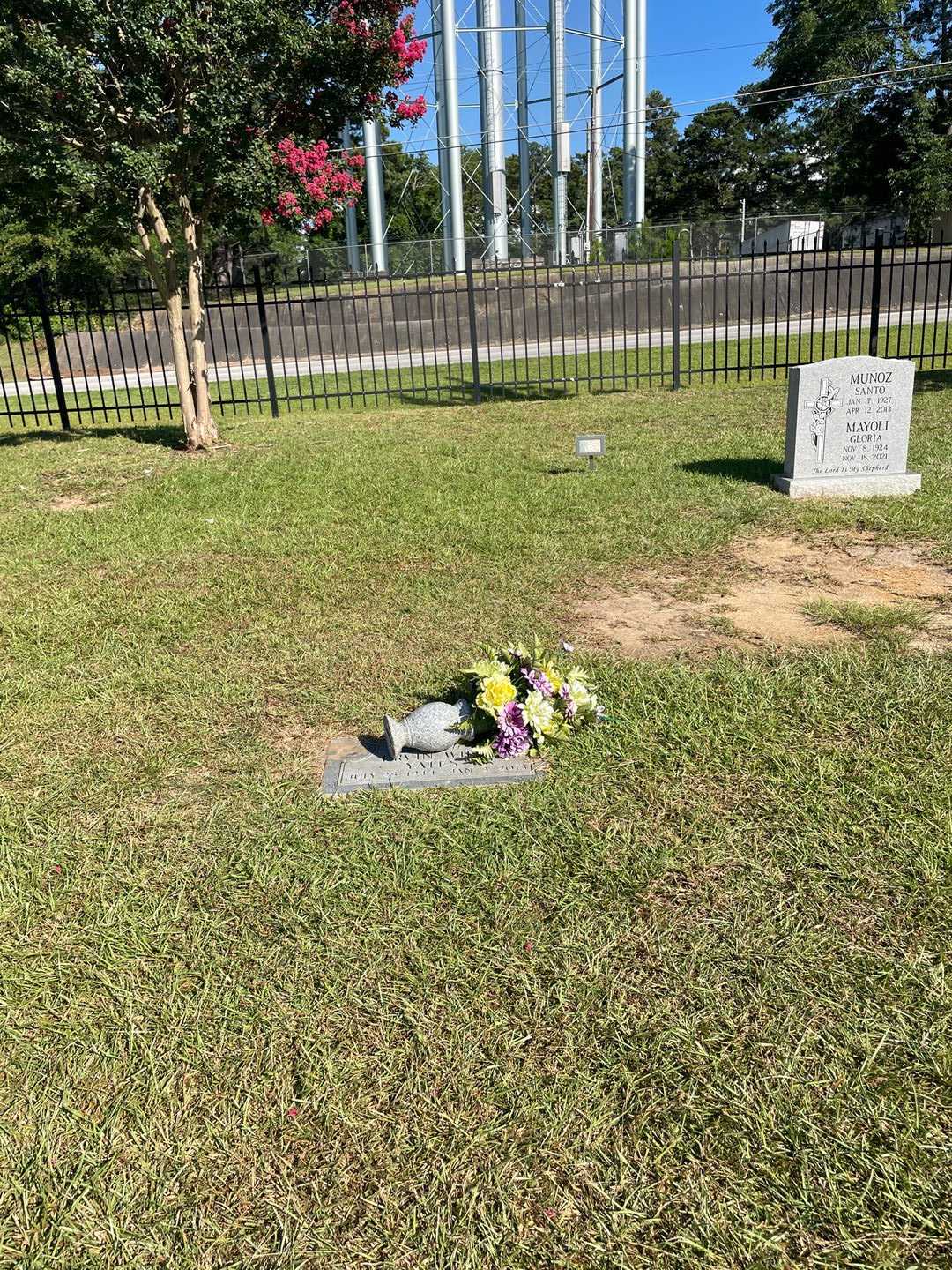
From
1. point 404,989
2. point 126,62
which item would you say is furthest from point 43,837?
point 126,62

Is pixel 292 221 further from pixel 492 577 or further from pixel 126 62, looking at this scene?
pixel 492 577

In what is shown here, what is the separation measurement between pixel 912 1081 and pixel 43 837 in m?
2.70

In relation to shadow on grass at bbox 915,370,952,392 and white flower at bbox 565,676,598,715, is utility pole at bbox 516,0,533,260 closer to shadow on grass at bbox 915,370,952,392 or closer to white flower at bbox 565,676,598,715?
shadow on grass at bbox 915,370,952,392

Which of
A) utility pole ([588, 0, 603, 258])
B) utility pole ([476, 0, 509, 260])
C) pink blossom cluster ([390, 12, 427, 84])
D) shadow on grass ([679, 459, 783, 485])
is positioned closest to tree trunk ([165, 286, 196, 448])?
pink blossom cluster ([390, 12, 427, 84])

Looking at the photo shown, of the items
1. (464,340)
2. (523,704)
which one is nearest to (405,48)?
(523,704)

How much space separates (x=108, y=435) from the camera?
12.8 m

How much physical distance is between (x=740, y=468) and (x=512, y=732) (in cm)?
555

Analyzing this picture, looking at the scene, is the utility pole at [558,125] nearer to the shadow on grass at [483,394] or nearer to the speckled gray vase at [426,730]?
the shadow on grass at [483,394]

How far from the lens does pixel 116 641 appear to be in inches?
198

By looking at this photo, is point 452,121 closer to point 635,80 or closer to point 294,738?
point 635,80

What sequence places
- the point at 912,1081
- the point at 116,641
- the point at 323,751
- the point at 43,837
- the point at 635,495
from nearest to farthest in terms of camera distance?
the point at 912,1081
the point at 43,837
the point at 323,751
the point at 116,641
the point at 635,495

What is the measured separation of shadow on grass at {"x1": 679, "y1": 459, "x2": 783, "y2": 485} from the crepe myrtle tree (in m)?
5.49

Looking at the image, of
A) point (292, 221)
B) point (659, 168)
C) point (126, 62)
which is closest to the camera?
point (126, 62)

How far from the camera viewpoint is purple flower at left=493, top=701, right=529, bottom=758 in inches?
140
